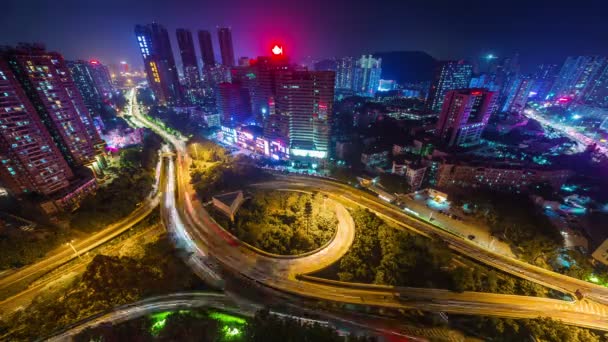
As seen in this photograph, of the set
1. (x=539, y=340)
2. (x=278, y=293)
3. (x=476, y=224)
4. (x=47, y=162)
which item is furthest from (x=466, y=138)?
(x=47, y=162)

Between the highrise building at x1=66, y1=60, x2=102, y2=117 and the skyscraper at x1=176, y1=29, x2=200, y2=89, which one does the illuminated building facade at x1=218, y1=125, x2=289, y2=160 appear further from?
the skyscraper at x1=176, y1=29, x2=200, y2=89

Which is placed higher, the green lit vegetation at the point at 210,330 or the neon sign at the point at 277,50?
the neon sign at the point at 277,50

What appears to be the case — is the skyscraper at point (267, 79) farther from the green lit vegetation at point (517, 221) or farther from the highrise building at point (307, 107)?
the green lit vegetation at point (517, 221)

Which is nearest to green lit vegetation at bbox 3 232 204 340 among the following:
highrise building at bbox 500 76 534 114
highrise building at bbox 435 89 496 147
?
highrise building at bbox 435 89 496 147

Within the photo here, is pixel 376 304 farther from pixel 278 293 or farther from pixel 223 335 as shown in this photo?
pixel 223 335

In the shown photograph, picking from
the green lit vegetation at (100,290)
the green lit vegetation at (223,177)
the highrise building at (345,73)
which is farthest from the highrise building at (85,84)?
the highrise building at (345,73)
